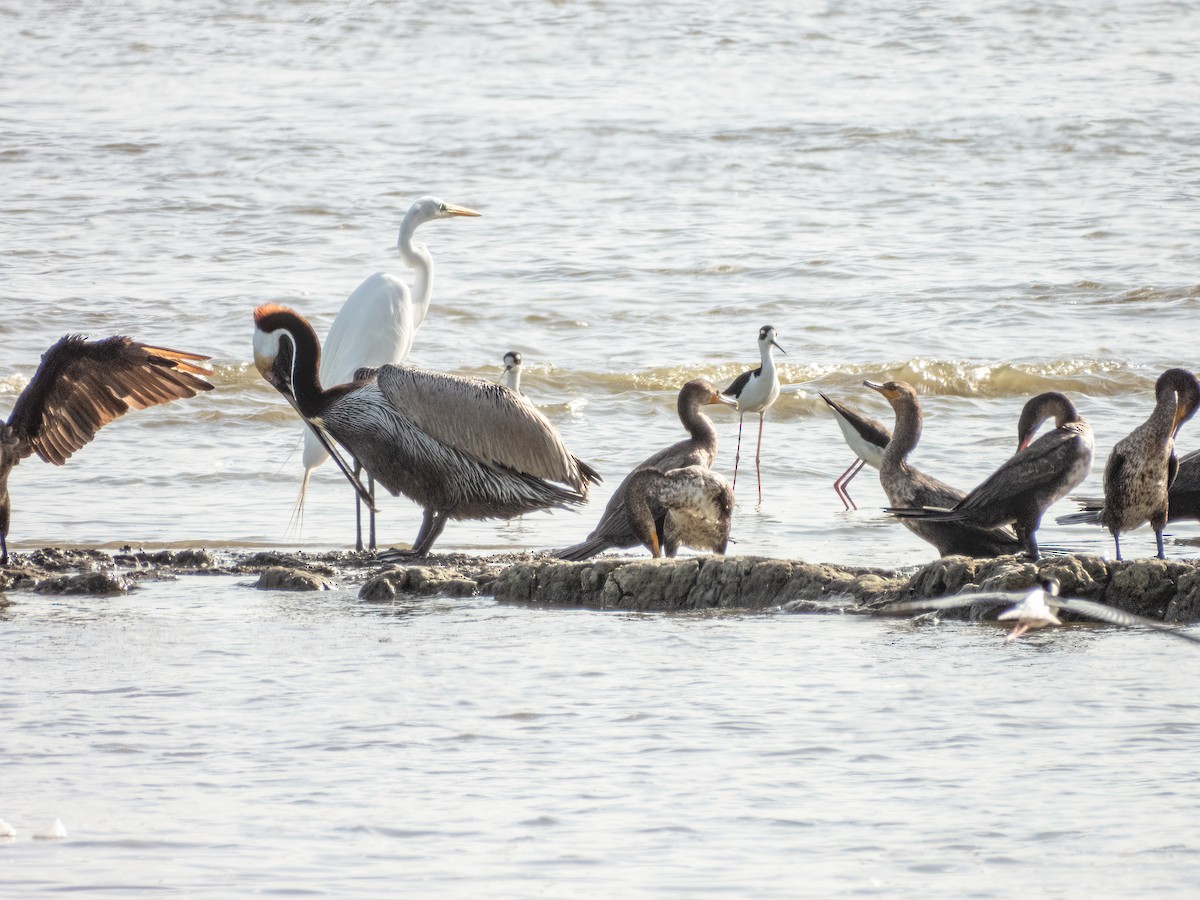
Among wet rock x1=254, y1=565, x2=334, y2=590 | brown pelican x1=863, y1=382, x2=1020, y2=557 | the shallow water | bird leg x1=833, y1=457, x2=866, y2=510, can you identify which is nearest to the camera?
the shallow water

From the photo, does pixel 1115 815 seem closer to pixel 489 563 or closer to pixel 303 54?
pixel 489 563

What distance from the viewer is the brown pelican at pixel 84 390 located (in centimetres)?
795

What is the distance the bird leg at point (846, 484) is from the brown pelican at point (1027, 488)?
2.12 meters

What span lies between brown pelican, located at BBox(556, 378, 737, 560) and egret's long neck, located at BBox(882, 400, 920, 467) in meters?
0.85

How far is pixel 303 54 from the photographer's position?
87.5ft

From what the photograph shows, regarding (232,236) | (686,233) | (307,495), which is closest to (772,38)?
(686,233)

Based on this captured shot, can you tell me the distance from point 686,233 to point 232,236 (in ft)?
16.4

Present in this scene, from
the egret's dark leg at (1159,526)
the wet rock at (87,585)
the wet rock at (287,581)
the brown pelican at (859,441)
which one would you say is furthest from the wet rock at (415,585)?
the brown pelican at (859,441)

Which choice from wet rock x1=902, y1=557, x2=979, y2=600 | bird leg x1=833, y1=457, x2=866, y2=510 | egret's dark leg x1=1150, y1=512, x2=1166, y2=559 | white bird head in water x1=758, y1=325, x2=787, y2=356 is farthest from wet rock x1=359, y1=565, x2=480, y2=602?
white bird head in water x1=758, y1=325, x2=787, y2=356

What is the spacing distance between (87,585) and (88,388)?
1525 mm

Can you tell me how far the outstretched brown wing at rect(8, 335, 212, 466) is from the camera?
7.98 meters

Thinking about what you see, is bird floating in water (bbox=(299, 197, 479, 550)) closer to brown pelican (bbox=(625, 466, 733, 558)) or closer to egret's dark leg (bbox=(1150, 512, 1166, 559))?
brown pelican (bbox=(625, 466, 733, 558))

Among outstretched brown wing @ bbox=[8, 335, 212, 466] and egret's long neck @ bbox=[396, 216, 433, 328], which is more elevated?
egret's long neck @ bbox=[396, 216, 433, 328]

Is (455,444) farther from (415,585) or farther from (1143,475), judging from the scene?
(1143,475)
